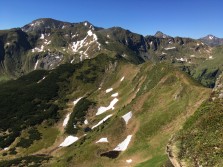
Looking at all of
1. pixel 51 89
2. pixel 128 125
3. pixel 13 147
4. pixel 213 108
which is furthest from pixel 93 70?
pixel 213 108

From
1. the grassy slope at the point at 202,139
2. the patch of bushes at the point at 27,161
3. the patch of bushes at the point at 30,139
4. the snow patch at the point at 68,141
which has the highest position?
the grassy slope at the point at 202,139

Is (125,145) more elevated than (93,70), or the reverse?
(93,70)

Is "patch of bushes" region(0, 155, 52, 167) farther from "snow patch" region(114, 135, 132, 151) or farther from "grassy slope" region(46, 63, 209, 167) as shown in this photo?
"snow patch" region(114, 135, 132, 151)

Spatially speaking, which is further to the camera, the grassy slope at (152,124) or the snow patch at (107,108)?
the snow patch at (107,108)

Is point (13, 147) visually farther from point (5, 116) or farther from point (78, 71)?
point (78, 71)

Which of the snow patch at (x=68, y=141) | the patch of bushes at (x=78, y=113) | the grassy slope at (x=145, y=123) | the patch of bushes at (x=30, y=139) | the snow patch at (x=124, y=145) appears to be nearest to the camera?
the grassy slope at (x=145, y=123)

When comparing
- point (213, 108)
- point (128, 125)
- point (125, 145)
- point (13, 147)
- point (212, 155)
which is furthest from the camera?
point (13, 147)

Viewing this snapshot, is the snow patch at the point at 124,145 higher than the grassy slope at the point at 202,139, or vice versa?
the grassy slope at the point at 202,139

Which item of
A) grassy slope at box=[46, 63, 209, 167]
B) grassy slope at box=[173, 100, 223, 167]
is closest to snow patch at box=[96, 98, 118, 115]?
grassy slope at box=[46, 63, 209, 167]

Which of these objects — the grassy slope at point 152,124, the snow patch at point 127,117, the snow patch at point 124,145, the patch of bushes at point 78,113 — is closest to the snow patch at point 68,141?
the patch of bushes at point 78,113

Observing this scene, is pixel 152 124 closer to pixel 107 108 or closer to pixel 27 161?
pixel 27 161

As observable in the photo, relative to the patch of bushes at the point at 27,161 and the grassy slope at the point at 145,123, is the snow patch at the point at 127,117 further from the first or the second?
the patch of bushes at the point at 27,161
